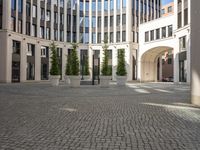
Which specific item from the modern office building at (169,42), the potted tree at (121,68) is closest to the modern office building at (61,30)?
the modern office building at (169,42)

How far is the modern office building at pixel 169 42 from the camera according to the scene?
33.5 m

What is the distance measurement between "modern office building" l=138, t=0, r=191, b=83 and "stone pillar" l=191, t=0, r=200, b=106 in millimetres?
20232

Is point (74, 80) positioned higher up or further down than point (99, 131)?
higher up

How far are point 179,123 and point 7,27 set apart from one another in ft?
117

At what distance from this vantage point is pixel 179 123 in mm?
7527

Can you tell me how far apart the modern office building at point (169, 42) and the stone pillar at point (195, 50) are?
20.2 m

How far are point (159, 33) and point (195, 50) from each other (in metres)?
33.3

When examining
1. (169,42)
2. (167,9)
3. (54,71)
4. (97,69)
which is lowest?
(54,71)

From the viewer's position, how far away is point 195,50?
1124 centimetres

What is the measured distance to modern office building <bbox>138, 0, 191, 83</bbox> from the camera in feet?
110

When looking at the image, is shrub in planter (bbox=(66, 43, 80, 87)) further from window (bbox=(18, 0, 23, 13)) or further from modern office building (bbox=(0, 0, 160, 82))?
window (bbox=(18, 0, 23, 13))

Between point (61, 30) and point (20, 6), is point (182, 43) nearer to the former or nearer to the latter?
point (20, 6)

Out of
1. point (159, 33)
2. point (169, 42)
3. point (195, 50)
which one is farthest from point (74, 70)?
point (159, 33)

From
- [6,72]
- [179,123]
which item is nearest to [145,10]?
[6,72]
